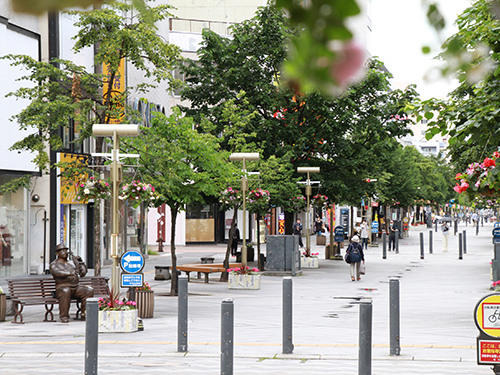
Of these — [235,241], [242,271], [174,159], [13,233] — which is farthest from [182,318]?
[235,241]

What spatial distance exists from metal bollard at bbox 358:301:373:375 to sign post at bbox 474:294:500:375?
1700mm

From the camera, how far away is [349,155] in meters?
29.3

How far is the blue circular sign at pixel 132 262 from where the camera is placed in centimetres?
1332

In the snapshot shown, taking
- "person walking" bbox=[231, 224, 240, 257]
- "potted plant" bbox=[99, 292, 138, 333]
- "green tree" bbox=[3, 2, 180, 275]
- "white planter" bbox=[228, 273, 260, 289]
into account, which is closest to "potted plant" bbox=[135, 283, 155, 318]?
"potted plant" bbox=[99, 292, 138, 333]

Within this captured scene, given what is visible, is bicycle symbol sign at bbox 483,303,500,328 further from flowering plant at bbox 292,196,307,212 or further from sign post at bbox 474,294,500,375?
flowering plant at bbox 292,196,307,212

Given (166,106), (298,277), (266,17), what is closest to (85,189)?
(298,277)

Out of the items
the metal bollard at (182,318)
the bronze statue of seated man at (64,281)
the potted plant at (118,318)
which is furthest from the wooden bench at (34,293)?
the metal bollard at (182,318)

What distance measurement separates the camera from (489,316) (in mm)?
6469

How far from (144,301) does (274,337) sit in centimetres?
341

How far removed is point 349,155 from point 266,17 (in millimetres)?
6327

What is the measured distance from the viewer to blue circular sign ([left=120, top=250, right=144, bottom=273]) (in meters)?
13.3

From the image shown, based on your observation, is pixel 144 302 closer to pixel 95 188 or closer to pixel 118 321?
pixel 118 321

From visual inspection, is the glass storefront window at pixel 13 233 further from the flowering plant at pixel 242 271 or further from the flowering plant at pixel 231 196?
the flowering plant at pixel 242 271

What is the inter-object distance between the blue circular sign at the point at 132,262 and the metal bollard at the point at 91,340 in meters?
4.75
